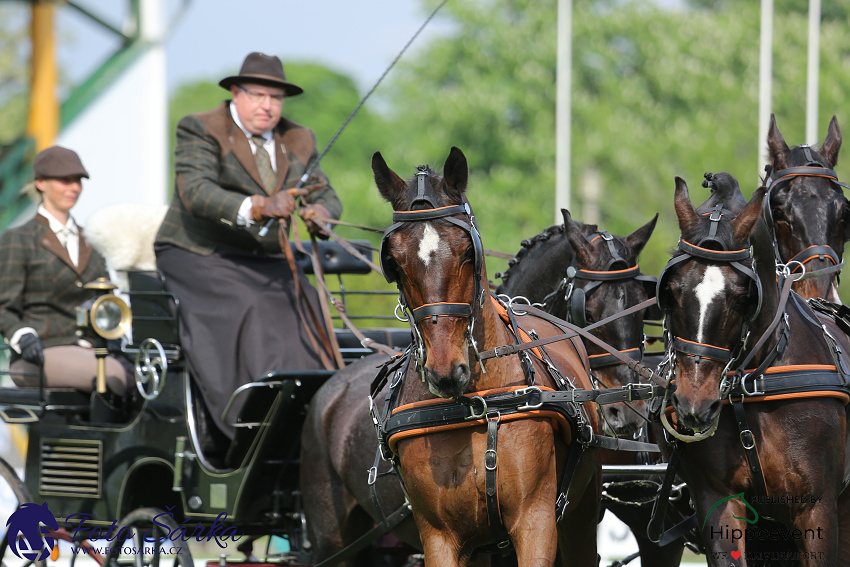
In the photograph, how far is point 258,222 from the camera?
226 inches

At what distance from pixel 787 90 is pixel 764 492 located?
24.6 metres

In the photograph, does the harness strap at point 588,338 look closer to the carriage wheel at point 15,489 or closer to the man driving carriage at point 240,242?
the man driving carriage at point 240,242

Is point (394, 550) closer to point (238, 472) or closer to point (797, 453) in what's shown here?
point (238, 472)

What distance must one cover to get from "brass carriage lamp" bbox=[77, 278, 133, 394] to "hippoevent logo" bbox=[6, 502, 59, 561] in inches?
27.7

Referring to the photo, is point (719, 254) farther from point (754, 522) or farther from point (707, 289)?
point (754, 522)

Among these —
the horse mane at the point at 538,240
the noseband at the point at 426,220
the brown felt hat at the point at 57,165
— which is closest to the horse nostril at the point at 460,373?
the noseband at the point at 426,220

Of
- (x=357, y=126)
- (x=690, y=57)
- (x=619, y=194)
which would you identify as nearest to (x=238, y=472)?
(x=619, y=194)

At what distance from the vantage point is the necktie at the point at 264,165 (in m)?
6.08

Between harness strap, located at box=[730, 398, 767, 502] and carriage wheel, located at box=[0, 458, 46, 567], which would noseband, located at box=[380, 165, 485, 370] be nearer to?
harness strap, located at box=[730, 398, 767, 502]

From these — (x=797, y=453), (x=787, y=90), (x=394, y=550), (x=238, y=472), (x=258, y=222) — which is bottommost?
(x=394, y=550)

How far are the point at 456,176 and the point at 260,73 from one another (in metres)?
2.48

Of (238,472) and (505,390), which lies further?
(238,472)

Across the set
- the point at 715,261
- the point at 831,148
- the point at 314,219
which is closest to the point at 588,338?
the point at 715,261

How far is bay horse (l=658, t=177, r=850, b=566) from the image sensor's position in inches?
151
